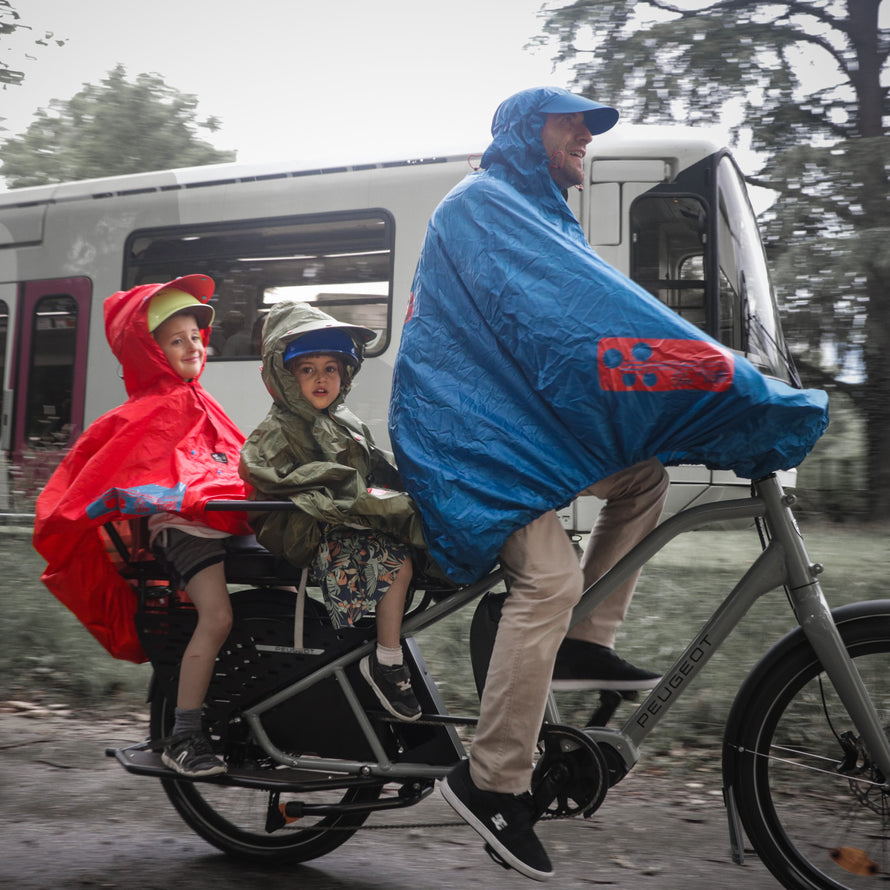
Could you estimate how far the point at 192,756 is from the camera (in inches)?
114

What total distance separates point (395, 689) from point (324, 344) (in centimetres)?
95

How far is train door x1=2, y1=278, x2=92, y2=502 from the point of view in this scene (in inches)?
380

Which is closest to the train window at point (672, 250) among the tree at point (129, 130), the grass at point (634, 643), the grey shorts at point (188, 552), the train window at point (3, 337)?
the grass at point (634, 643)

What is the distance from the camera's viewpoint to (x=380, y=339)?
837 centimetres

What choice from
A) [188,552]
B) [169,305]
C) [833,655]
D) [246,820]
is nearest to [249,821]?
[246,820]

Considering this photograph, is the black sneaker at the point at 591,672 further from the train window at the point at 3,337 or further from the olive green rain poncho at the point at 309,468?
the train window at the point at 3,337

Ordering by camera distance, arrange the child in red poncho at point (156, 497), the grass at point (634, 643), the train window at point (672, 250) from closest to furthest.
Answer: the child in red poncho at point (156, 497), the grass at point (634, 643), the train window at point (672, 250)

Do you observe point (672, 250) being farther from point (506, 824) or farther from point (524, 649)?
point (506, 824)

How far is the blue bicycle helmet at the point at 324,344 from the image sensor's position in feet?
9.23

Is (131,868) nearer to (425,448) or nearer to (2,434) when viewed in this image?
(425,448)

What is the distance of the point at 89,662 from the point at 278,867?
A: 2497mm

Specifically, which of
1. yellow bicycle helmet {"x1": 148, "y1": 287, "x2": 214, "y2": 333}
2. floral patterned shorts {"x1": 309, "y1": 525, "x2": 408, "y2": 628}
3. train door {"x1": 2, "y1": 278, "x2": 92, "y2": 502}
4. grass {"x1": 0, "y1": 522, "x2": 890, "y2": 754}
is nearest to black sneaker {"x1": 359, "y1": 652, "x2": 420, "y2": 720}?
floral patterned shorts {"x1": 309, "y1": 525, "x2": 408, "y2": 628}

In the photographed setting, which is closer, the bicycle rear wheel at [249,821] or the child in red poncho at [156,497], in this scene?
the child in red poncho at [156,497]

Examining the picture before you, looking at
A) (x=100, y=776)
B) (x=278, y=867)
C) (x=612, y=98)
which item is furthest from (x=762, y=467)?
(x=612, y=98)
